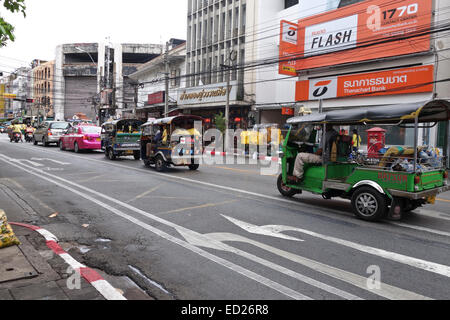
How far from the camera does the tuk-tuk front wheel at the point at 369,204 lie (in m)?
6.79

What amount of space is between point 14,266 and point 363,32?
2154 centimetres

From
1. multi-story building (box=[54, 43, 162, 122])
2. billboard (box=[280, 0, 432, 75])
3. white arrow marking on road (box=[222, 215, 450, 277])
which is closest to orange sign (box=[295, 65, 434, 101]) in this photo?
billboard (box=[280, 0, 432, 75])

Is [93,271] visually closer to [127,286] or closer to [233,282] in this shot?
[127,286]

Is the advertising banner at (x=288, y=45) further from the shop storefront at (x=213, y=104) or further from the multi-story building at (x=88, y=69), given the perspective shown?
the multi-story building at (x=88, y=69)

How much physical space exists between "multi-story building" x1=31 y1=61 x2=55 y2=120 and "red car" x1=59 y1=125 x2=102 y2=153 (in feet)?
179

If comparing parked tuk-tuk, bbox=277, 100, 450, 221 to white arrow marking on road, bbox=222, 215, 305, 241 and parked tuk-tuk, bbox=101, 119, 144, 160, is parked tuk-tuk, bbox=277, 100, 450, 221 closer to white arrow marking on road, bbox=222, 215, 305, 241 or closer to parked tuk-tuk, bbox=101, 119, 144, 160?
white arrow marking on road, bbox=222, 215, 305, 241

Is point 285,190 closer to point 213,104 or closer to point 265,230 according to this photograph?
point 265,230

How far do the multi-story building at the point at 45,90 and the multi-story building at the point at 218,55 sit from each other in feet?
155

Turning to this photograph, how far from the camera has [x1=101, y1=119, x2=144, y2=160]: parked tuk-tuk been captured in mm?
18969

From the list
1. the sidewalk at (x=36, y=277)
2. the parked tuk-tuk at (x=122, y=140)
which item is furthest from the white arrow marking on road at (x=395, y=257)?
the parked tuk-tuk at (x=122, y=140)

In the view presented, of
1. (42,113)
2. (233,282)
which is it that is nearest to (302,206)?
(233,282)

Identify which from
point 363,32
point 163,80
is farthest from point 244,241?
point 163,80

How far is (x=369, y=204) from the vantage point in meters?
7.00
